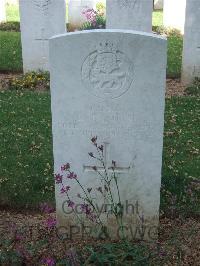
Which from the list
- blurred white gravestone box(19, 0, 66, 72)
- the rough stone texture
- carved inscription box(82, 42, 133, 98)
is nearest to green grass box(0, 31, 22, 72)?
blurred white gravestone box(19, 0, 66, 72)

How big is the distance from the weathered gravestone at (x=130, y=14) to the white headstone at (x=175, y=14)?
6.29 meters

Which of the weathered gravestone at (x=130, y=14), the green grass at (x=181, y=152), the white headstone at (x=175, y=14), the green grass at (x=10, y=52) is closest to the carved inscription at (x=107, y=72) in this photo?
the green grass at (x=181, y=152)

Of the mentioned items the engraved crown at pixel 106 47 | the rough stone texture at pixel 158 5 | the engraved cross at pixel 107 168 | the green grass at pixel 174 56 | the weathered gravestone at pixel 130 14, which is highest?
the rough stone texture at pixel 158 5

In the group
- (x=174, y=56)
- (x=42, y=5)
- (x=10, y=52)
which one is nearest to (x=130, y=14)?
(x=42, y=5)

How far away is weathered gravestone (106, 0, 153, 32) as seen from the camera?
29.4 feet

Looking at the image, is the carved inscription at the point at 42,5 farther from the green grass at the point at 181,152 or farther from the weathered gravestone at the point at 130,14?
the green grass at the point at 181,152

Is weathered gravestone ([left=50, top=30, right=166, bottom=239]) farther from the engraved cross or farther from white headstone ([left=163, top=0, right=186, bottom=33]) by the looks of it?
white headstone ([left=163, top=0, right=186, bottom=33])

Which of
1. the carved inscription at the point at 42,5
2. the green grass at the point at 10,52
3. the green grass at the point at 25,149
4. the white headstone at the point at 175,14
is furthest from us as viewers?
the white headstone at the point at 175,14

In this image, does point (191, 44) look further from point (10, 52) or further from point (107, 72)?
point (107, 72)

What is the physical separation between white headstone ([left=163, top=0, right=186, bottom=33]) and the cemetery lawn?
25.7 ft

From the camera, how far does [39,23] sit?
9367 millimetres

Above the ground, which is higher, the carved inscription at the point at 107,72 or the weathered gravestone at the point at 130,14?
the weathered gravestone at the point at 130,14

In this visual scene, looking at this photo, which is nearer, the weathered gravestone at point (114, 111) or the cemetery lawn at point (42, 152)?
the weathered gravestone at point (114, 111)

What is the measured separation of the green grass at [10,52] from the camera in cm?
1009
